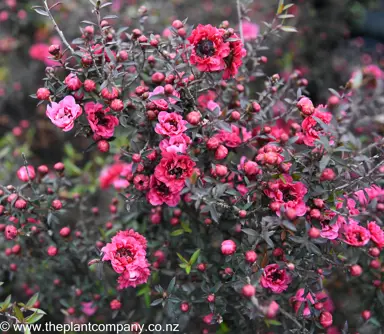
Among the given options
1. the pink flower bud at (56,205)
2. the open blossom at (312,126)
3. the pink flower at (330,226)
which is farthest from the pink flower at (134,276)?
the open blossom at (312,126)

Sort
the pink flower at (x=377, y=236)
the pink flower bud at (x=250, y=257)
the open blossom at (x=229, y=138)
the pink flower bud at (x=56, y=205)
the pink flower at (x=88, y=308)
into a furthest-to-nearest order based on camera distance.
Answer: the pink flower at (x=88, y=308)
the pink flower bud at (x=56, y=205)
the open blossom at (x=229, y=138)
the pink flower at (x=377, y=236)
the pink flower bud at (x=250, y=257)

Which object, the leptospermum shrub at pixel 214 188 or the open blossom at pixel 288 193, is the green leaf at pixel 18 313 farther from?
the open blossom at pixel 288 193

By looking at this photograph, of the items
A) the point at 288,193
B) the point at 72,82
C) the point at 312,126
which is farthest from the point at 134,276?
the point at 312,126

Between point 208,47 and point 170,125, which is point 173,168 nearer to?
point 170,125

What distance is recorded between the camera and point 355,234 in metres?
1.48

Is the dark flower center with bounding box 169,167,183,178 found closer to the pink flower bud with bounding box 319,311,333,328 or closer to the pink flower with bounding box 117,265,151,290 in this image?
the pink flower with bounding box 117,265,151,290

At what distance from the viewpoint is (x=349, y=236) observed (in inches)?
58.2

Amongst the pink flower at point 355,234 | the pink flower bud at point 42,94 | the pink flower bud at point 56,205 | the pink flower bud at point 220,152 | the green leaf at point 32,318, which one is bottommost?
the green leaf at point 32,318

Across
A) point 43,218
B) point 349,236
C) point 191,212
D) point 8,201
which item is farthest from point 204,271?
point 8,201

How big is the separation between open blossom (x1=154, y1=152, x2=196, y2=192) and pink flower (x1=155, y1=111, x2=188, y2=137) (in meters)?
0.09

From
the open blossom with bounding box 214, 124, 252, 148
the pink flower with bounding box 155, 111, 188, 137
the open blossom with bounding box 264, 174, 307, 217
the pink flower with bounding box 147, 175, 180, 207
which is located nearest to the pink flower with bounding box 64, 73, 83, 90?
the pink flower with bounding box 155, 111, 188, 137

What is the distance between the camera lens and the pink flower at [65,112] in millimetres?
1448

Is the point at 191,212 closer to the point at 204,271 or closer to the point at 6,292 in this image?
the point at 204,271

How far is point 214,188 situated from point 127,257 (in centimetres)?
41
